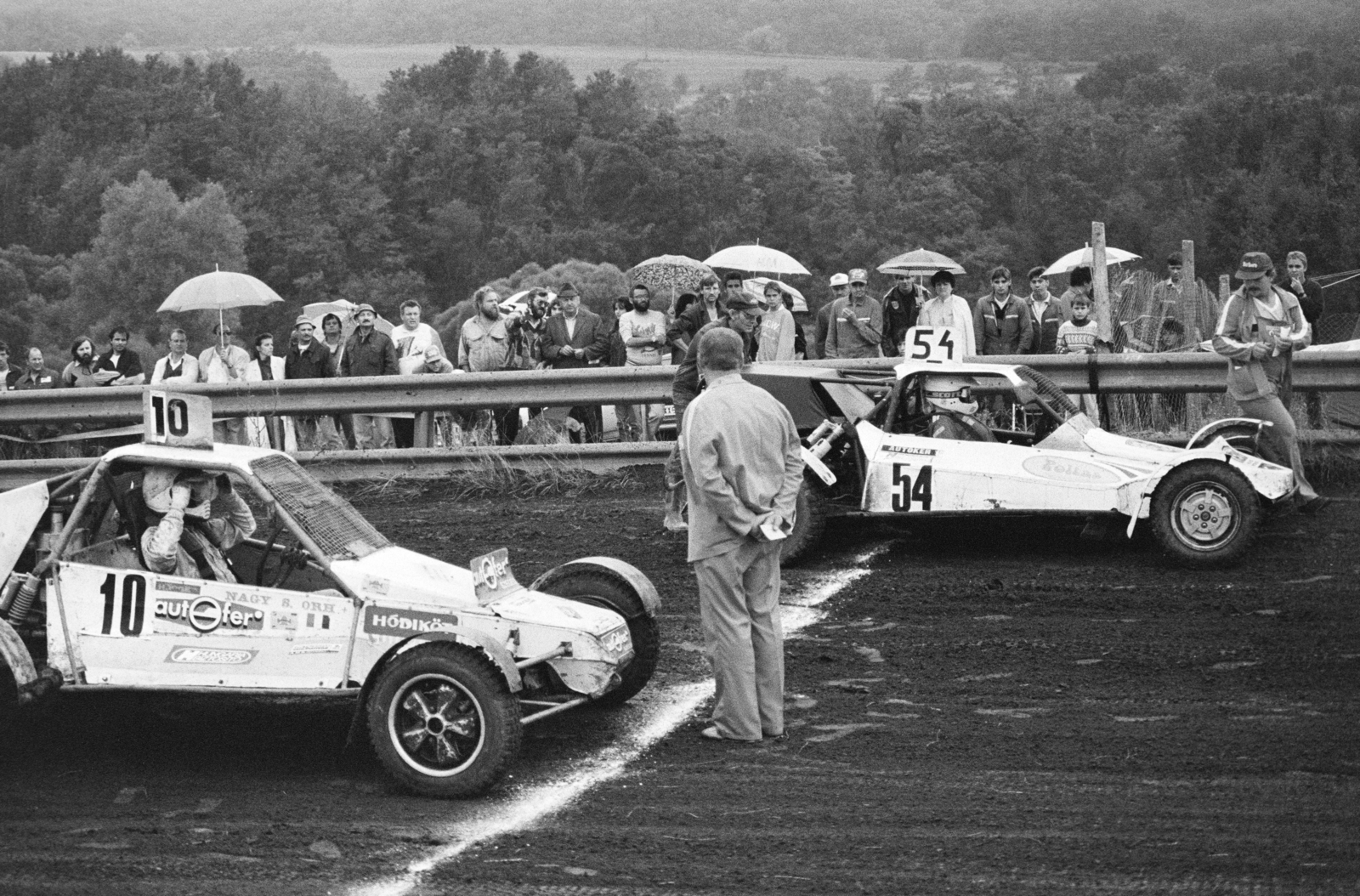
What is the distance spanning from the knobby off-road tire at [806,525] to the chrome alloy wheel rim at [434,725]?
4305 millimetres

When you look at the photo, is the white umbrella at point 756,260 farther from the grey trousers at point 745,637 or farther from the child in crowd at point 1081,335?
the grey trousers at point 745,637

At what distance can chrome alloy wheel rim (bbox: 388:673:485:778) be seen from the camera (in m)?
6.79

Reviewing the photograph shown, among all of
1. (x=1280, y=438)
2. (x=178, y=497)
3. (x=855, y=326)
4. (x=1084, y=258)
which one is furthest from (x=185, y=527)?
(x=1084, y=258)

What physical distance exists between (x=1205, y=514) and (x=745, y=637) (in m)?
4.17

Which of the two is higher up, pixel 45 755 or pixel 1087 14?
pixel 1087 14

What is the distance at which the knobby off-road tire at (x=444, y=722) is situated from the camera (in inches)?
265

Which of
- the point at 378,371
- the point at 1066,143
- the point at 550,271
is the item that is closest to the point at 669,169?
the point at 1066,143

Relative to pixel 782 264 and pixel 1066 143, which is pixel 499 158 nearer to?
pixel 1066 143

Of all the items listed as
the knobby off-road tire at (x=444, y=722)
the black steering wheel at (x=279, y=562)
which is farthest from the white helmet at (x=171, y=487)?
the knobby off-road tire at (x=444, y=722)

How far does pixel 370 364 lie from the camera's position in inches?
595

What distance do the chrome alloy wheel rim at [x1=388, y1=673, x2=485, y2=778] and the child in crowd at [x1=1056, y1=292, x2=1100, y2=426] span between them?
314 inches

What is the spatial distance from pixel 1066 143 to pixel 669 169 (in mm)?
19363

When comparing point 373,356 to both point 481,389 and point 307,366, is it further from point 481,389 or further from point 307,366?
point 481,389

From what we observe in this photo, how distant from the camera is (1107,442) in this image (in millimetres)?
10758
